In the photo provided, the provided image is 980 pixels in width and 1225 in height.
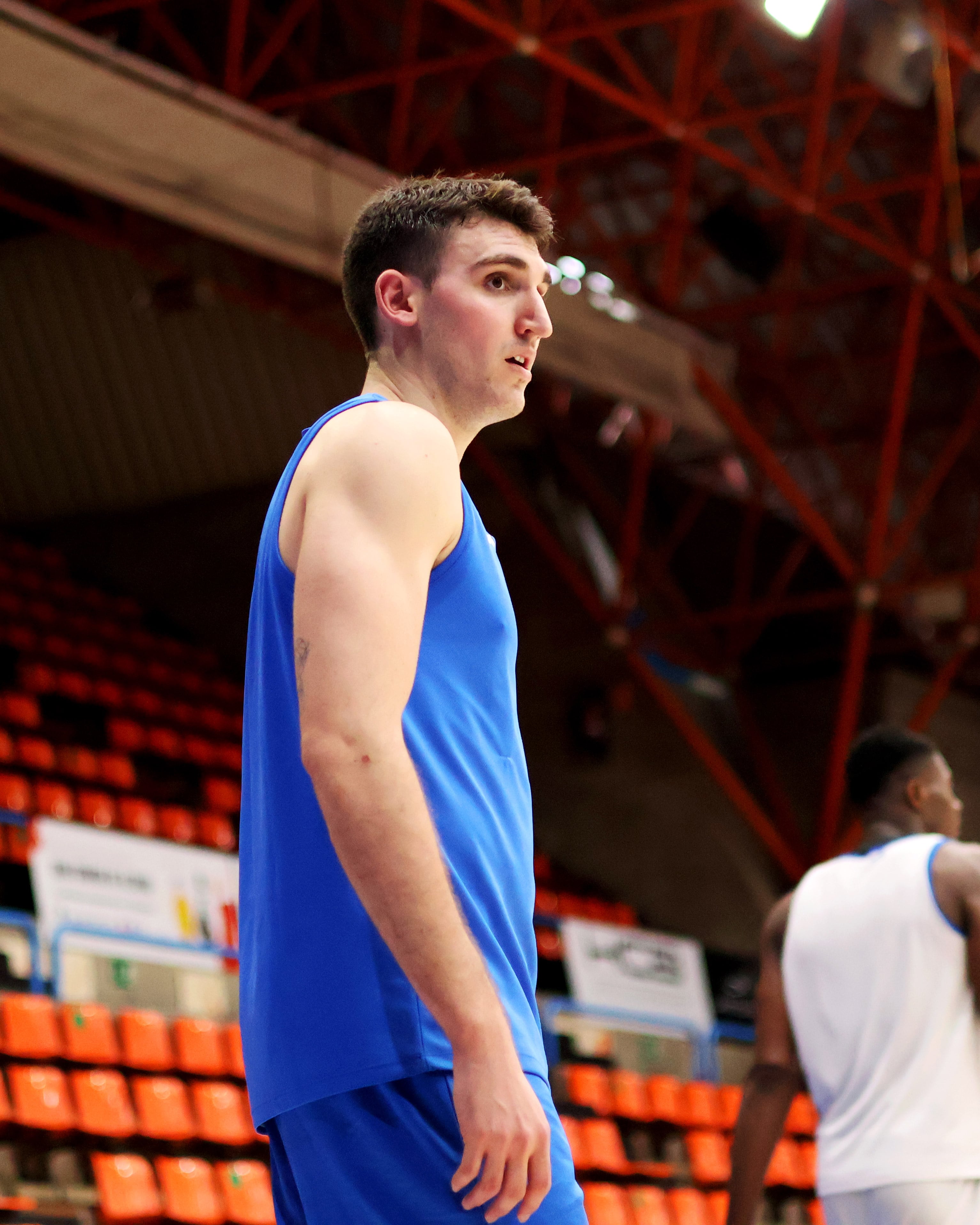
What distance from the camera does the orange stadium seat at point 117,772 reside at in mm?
11000

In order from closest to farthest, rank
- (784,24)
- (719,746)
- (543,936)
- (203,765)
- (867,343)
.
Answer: (784,24), (543,936), (203,765), (867,343), (719,746)

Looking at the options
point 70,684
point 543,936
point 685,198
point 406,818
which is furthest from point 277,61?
point 406,818

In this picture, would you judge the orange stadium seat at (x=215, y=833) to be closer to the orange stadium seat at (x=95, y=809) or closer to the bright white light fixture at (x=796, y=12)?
the orange stadium seat at (x=95, y=809)

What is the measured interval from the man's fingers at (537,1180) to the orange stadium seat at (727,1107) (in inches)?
327

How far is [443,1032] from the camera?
1.58 m

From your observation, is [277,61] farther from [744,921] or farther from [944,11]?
[744,921]

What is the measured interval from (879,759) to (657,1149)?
6212 mm

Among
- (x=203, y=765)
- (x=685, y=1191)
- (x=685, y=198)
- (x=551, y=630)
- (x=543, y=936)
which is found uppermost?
(x=685, y=198)

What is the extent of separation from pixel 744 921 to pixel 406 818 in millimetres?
14012

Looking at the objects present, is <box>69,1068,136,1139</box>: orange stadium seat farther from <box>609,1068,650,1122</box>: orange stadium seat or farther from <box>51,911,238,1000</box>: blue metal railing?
<box>609,1068,650,1122</box>: orange stadium seat

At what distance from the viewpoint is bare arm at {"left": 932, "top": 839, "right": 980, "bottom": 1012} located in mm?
3133

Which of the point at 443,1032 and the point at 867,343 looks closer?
the point at 443,1032

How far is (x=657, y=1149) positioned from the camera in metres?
9.18

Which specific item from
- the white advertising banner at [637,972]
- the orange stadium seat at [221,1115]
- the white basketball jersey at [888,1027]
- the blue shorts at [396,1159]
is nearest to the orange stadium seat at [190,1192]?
the orange stadium seat at [221,1115]
